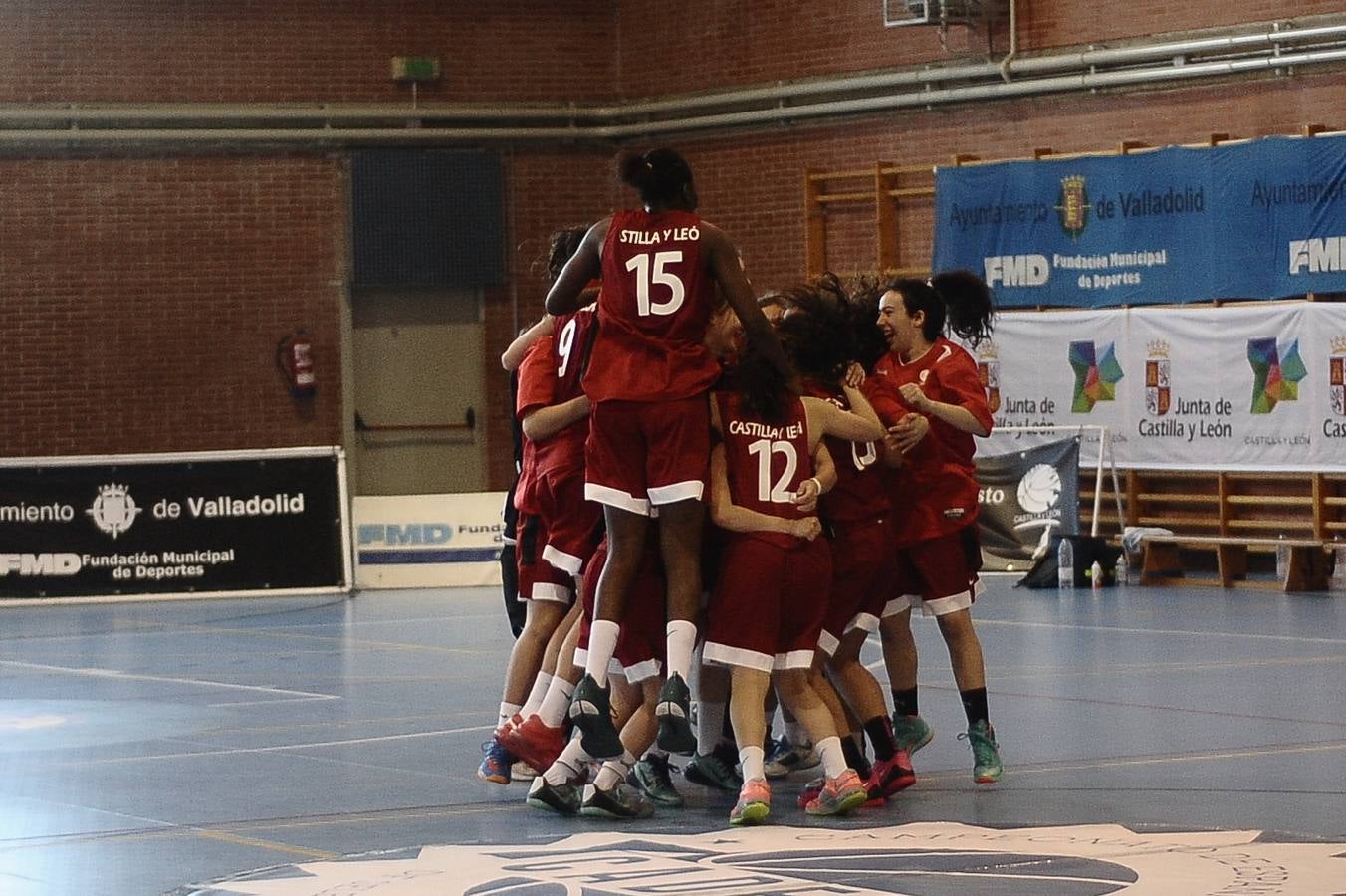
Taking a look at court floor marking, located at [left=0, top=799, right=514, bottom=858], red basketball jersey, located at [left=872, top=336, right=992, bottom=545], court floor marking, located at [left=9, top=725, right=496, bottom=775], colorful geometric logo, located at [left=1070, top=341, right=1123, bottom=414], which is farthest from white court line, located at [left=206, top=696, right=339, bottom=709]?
colorful geometric logo, located at [left=1070, top=341, right=1123, bottom=414]

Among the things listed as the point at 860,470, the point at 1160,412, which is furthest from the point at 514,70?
the point at 860,470

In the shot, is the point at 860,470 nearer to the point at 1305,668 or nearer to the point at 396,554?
the point at 1305,668

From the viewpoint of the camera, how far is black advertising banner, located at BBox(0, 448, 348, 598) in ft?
55.8

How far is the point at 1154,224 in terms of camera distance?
17.4 meters

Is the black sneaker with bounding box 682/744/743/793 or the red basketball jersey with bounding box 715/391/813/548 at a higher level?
the red basketball jersey with bounding box 715/391/813/548

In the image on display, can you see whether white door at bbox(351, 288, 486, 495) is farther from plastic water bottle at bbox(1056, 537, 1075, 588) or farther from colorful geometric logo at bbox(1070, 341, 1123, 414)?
plastic water bottle at bbox(1056, 537, 1075, 588)

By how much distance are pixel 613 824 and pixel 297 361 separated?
15.8 m

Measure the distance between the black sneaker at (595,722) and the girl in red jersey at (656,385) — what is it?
1 centimetres

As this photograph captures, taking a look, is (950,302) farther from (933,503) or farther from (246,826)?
(246,826)

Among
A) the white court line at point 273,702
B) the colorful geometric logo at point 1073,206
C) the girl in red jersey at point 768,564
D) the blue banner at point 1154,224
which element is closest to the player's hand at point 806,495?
the girl in red jersey at point 768,564

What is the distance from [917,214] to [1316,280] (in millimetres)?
4589

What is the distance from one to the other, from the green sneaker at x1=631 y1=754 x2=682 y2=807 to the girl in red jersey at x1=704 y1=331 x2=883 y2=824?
1.56 ft

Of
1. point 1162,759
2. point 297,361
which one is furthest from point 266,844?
point 297,361

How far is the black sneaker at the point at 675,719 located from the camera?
641cm
